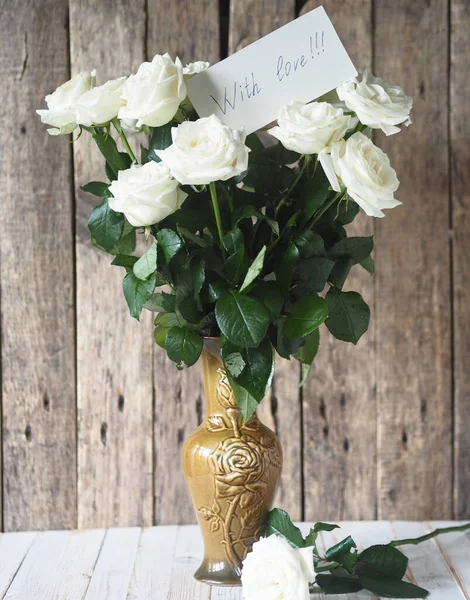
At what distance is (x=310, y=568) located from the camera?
0.80 meters

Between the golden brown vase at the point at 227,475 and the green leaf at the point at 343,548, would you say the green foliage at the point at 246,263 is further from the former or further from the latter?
the green leaf at the point at 343,548

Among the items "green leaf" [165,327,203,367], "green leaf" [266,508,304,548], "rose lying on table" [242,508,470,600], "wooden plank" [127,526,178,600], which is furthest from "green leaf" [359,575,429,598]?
"green leaf" [165,327,203,367]

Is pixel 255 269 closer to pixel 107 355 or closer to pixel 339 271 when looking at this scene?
pixel 339 271

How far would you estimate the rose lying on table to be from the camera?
2.64ft

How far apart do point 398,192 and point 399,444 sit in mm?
429

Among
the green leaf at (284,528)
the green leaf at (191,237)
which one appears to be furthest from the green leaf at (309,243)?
the green leaf at (284,528)

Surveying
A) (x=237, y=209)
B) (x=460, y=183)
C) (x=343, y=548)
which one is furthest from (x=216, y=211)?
(x=460, y=183)

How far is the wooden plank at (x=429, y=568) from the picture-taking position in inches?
36.8

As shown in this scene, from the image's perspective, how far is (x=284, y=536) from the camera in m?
0.87

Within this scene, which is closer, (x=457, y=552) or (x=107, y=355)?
(x=457, y=552)

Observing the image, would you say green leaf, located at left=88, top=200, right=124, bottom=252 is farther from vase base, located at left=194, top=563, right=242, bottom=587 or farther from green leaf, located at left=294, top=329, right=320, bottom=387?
vase base, located at left=194, top=563, right=242, bottom=587

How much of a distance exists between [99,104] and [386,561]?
678 millimetres

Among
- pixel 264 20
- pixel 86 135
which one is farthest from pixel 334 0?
pixel 86 135

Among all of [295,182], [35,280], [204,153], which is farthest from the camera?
[35,280]
